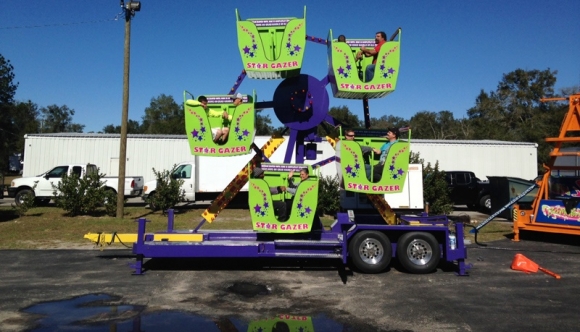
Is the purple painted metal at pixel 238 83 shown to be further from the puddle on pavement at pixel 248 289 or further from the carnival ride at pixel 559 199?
the carnival ride at pixel 559 199

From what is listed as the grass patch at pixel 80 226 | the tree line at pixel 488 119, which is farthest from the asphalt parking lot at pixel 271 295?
the tree line at pixel 488 119

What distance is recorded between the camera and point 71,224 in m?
15.2

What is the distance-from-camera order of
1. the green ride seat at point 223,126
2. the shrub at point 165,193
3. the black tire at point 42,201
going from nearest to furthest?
Answer: 1. the green ride seat at point 223,126
2. the shrub at point 165,193
3. the black tire at point 42,201

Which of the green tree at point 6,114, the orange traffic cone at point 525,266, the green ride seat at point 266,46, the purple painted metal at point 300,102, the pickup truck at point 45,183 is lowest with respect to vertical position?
the orange traffic cone at point 525,266

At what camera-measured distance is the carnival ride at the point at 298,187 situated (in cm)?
842

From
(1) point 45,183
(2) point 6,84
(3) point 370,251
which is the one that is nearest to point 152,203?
(1) point 45,183

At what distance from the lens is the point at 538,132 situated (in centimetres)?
4922

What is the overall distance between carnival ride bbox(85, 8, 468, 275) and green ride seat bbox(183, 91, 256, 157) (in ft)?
0.06

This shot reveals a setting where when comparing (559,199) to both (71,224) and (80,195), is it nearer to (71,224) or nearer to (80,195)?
(71,224)

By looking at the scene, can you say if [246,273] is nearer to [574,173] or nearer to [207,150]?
[207,150]

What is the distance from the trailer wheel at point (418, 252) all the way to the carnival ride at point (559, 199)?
5625 millimetres

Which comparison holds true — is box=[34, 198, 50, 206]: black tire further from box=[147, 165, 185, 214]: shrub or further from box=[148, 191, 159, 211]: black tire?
box=[147, 165, 185, 214]: shrub

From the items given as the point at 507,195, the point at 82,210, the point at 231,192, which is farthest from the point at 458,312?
the point at 82,210

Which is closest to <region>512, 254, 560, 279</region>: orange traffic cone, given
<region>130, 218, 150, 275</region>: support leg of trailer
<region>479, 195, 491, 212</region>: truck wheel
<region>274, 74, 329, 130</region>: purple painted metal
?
<region>274, 74, 329, 130</region>: purple painted metal
